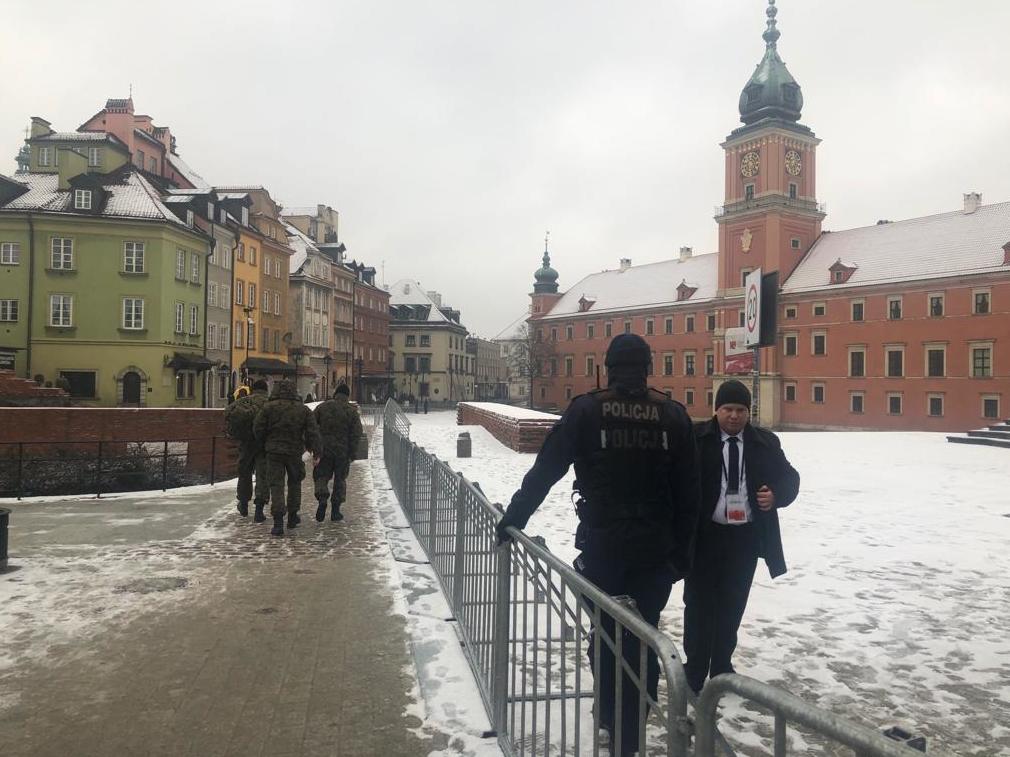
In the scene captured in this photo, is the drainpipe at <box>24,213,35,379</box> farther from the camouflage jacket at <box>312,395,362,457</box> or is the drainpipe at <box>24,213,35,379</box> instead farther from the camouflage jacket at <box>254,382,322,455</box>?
the camouflage jacket at <box>254,382,322,455</box>

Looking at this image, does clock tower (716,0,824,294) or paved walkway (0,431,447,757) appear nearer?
paved walkway (0,431,447,757)

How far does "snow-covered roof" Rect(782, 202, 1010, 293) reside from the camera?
47156 mm

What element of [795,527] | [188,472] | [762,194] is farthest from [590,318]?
[795,527]

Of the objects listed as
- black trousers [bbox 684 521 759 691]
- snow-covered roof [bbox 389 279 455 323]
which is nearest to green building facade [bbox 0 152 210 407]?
black trousers [bbox 684 521 759 691]

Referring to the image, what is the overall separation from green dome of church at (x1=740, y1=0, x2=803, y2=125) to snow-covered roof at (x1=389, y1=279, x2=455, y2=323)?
42614 millimetres

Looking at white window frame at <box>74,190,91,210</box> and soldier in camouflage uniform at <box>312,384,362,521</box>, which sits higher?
white window frame at <box>74,190,91,210</box>

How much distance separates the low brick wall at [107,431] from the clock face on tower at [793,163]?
5549 cm

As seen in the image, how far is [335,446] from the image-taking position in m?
10.6

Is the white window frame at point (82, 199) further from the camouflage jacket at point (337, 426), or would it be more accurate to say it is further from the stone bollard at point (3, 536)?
the stone bollard at point (3, 536)

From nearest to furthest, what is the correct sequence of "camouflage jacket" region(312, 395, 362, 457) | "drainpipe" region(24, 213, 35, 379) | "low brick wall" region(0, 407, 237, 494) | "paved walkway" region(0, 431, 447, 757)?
"paved walkway" region(0, 431, 447, 757) → "camouflage jacket" region(312, 395, 362, 457) → "low brick wall" region(0, 407, 237, 494) → "drainpipe" region(24, 213, 35, 379)

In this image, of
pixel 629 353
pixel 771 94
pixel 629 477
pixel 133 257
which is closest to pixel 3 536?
pixel 629 477

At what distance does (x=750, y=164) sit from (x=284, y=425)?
60553 mm

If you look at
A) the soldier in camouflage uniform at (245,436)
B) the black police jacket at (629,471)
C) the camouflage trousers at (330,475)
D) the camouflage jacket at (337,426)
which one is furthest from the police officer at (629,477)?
the soldier in camouflage uniform at (245,436)

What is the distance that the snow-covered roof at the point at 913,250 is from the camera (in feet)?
155
